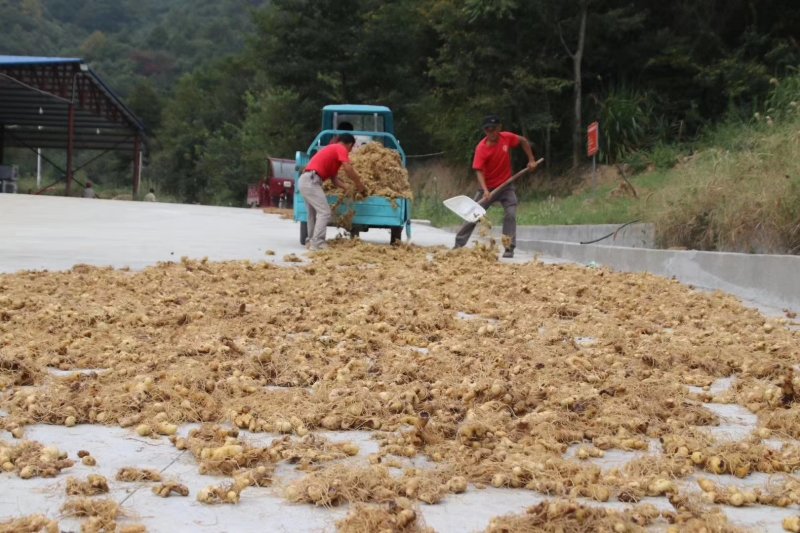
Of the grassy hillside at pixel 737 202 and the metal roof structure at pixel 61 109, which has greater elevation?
the metal roof structure at pixel 61 109

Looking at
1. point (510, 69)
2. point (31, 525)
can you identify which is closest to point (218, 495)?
point (31, 525)

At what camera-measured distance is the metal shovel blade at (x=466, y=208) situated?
41.3 ft

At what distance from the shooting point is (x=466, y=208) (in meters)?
12.8

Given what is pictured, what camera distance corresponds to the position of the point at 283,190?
36906 millimetres

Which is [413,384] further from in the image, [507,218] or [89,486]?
[507,218]

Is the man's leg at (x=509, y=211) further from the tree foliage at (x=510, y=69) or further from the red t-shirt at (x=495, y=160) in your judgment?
the tree foliage at (x=510, y=69)

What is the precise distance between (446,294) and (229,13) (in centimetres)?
11272

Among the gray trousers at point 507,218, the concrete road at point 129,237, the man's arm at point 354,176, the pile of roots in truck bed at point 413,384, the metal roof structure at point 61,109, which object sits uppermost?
the metal roof structure at point 61,109

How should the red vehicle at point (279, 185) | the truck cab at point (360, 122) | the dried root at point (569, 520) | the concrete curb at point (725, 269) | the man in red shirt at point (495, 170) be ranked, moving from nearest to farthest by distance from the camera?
the dried root at point (569, 520) < the concrete curb at point (725, 269) < the man in red shirt at point (495, 170) < the truck cab at point (360, 122) < the red vehicle at point (279, 185)

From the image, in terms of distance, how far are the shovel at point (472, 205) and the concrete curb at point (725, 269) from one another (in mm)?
1536

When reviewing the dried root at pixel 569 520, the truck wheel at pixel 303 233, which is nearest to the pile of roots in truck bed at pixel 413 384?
the dried root at pixel 569 520

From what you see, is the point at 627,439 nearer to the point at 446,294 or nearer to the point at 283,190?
the point at 446,294

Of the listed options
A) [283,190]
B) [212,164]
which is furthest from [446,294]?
[212,164]

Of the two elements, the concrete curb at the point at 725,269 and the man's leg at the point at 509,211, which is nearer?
the concrete curb at the point at 725,269
